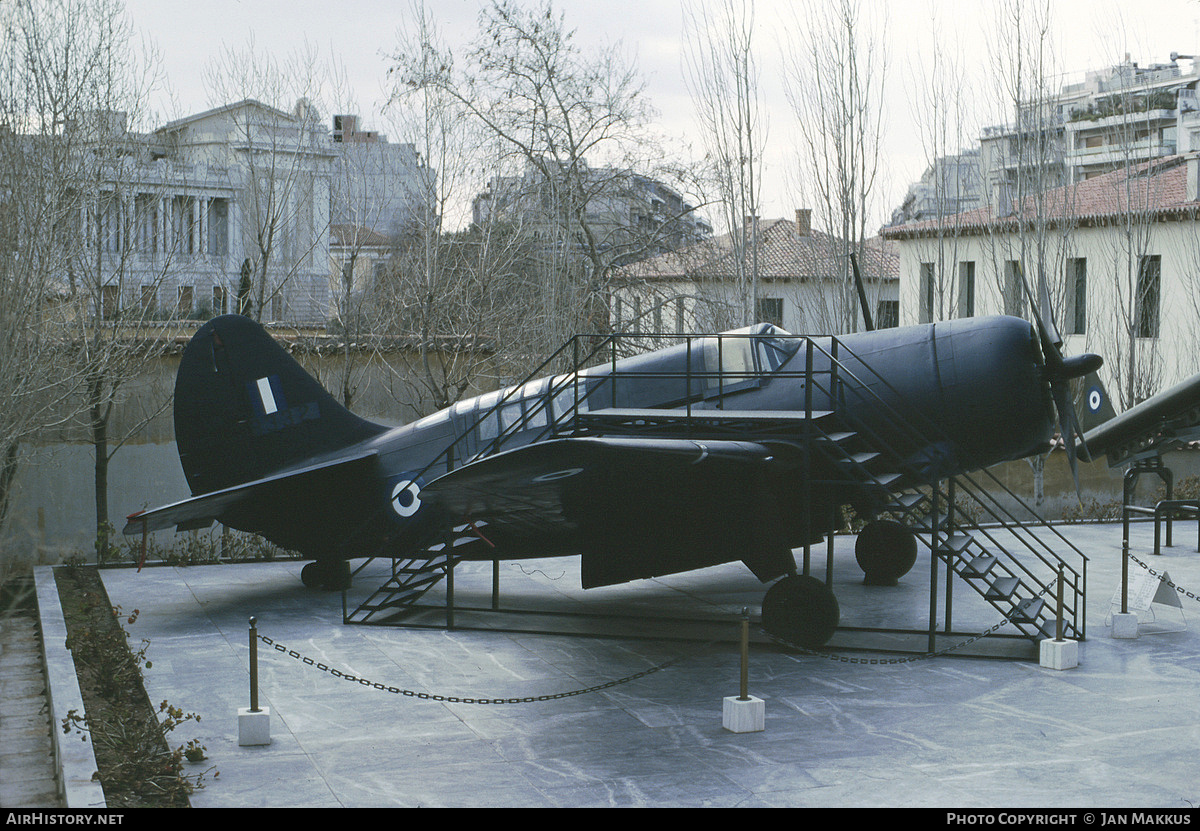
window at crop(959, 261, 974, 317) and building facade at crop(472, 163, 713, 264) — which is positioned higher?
building facade at crop(472, 163, 713, 264)

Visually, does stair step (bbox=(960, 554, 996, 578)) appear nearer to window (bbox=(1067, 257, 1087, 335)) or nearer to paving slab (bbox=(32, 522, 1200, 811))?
paving slab (bbox=(32, 522, 1200, 811))

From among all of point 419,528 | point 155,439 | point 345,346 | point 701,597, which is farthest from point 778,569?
point 155,439

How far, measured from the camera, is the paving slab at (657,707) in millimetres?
6754

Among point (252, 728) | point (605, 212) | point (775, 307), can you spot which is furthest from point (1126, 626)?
point (775, 307)

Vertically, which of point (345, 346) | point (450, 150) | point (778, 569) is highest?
point (450, 150)

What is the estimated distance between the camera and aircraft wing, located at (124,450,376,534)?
36.1ft

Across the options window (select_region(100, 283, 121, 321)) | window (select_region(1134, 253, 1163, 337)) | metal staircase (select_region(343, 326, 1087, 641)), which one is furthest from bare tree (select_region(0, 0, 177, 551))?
window (select_region(1134, 253, 1163, 337))

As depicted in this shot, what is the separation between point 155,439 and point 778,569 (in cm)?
1121

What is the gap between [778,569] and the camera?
34.8 ft

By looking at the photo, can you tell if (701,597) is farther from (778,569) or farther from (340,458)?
(340,458)

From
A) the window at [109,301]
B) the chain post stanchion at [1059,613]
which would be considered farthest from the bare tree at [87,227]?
the chain post stanchion at [1059,613]

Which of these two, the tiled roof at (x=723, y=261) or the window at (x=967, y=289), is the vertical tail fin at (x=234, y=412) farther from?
the window at (x=967, y=289)

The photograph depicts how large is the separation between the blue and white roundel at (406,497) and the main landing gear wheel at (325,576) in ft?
4.71

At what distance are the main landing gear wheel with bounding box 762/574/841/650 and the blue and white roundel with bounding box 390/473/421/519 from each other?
14.3 ft
